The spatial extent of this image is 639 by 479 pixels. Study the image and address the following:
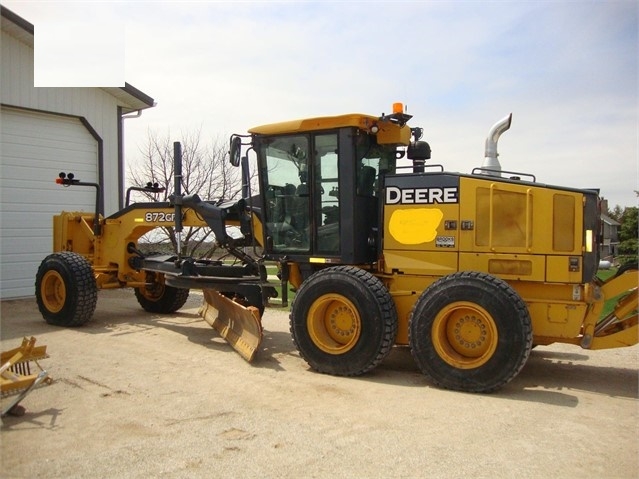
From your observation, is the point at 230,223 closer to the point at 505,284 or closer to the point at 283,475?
the point at 505,284

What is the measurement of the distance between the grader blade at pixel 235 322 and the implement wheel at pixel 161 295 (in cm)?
129

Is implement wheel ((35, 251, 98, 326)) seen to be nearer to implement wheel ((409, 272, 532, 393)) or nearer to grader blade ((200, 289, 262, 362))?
grader blade ((200, 289, 262, 362))

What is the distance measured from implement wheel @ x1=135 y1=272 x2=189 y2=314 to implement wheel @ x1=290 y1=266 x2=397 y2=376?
4388 mm

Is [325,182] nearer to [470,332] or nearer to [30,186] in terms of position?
[470,332]

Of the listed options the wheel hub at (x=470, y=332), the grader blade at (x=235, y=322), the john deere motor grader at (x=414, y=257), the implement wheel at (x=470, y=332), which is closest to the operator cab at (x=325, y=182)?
the john deere motor grader at (x=414, y=257)

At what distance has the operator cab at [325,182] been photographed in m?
6.39

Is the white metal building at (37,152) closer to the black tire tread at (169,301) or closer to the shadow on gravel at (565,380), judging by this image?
the black tire tread at (169,301)

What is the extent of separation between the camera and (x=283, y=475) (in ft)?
11.8

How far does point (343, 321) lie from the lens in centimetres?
621

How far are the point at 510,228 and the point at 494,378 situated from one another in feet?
4.91

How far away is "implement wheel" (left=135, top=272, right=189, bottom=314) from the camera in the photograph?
10.1m

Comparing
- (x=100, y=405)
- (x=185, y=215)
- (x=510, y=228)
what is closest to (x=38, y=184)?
(x=185, y=215)

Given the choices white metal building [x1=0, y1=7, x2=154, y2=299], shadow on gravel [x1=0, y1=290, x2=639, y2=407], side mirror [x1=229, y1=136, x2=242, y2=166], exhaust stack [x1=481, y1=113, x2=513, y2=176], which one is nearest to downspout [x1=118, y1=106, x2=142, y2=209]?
white metal building [x1=0, y1=7, x2=154, y2=299]

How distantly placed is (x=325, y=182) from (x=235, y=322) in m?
2.36
